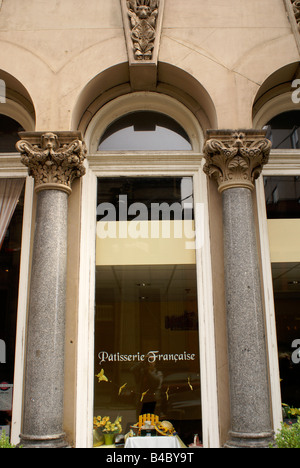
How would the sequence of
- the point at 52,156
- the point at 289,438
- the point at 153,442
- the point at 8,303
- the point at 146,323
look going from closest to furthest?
the point at 289,438
the point at 153,442
the point at 52,156
the point at 146,323
the point at 8,303

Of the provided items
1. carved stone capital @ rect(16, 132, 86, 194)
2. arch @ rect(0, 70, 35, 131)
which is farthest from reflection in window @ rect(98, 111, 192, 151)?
arch @ rect(0, 70, 35, 131)

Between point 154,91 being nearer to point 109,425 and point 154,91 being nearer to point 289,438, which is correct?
point 109,425

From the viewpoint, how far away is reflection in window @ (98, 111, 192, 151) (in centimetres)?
676

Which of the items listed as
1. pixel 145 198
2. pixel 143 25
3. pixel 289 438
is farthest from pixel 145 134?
pixel 289 438

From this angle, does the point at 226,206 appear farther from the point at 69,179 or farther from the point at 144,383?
the point at 144,383

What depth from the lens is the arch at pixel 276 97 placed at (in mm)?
6457

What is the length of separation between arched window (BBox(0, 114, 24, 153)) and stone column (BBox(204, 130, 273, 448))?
3.13m

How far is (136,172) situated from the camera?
258 inches

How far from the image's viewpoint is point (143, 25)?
6.42 metres

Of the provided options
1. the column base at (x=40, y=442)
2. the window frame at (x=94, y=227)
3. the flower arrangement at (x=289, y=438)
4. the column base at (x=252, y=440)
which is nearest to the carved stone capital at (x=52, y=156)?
the window frame at (x=94, y=227)

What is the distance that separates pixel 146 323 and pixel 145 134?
3.02 meters

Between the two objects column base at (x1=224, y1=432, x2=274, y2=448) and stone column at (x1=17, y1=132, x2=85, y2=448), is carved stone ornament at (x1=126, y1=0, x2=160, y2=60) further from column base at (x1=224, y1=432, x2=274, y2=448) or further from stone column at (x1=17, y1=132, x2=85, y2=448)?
column base at (x1=224, y1=432, x2=274, y2=448)
